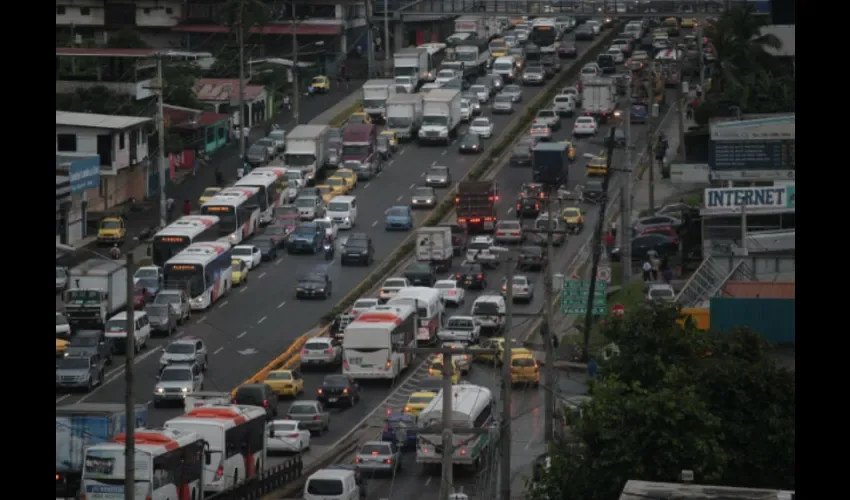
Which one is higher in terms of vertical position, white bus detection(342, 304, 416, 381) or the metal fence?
white bus detection(342, 304, 416, 381)

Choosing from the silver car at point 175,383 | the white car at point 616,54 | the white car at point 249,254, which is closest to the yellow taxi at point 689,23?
the white car at point 616,54

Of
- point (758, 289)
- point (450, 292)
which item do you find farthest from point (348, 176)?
point (758, 289)

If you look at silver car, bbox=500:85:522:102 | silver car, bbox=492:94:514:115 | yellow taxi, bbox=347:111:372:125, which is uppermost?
silver car, bbox=500:85:522:102

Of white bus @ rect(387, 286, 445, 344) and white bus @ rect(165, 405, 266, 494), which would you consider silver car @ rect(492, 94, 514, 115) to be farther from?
white bus @ rect(165, 405, 266, 494)

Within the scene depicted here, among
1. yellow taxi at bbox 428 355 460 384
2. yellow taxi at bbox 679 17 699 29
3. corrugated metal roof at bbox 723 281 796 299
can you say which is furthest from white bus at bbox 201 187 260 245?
yellow taxi at bbox 679 17 699 29
